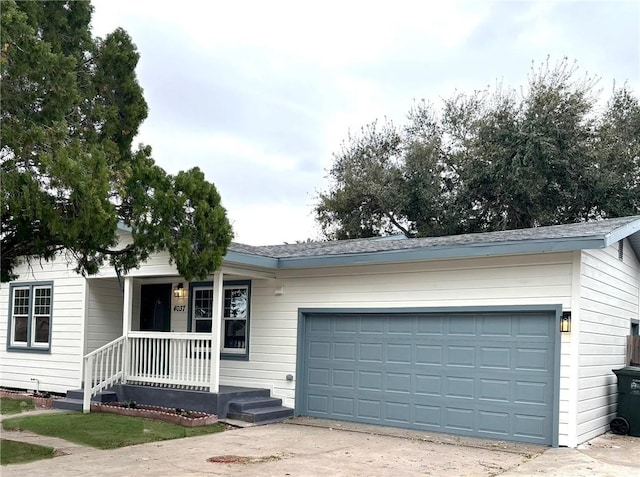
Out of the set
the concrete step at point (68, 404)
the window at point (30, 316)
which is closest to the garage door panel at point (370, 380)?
the concrete step at point (68, 404)

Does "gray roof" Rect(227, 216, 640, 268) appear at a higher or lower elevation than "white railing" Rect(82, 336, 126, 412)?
higher

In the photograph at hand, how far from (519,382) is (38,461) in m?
6.21

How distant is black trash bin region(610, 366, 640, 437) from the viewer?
953 cm

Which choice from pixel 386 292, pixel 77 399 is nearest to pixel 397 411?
pixel 386 292

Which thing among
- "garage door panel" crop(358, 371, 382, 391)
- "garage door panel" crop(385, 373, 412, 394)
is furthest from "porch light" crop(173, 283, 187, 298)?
"garage door panel" crop(385, 373, 412, 394)

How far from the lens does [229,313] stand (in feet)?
40.7

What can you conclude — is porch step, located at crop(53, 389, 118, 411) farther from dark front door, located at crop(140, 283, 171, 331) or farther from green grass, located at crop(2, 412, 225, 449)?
dark front door, located at crop(140, 283, 171, 331)

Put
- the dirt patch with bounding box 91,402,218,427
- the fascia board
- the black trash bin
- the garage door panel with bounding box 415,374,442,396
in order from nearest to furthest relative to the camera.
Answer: the fascia board → the black trash bin → the garage door panel with bounding box 415,374,442,396 → the dirt patch with bounding box 91,402,218,427

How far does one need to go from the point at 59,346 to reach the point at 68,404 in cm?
272

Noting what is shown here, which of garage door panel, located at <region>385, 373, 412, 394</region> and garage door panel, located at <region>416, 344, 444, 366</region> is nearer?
garage door panel, located at <region>416, 344, 444, 366</region>

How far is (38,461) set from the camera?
7.42 metres

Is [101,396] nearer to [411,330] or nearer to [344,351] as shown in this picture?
[344,351]

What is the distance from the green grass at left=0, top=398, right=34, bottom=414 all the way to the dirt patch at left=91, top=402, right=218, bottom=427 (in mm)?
1644

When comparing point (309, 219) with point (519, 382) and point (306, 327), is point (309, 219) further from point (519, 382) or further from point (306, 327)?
point (519, 382)
